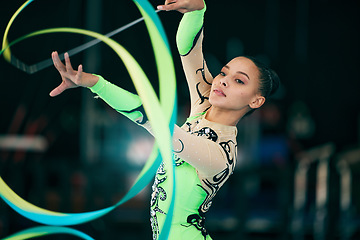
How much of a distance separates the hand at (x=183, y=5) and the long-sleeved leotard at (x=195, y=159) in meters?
0.03

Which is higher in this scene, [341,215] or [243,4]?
[243,4]

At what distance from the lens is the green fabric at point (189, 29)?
1.42m

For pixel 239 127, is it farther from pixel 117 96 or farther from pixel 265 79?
pixel 117 96

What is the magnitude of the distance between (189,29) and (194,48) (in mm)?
63

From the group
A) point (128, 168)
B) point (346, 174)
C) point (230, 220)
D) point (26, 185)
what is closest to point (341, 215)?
point (346, 174)

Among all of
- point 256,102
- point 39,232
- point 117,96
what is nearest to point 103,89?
point 117,96

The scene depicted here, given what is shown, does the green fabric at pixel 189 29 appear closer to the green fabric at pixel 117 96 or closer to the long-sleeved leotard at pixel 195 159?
the long-sleeved leotard at pixel 195 159

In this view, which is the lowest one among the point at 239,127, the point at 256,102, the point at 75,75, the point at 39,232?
the point at 239,127

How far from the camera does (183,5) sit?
4.43ft

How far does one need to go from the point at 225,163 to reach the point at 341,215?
249 centimetres

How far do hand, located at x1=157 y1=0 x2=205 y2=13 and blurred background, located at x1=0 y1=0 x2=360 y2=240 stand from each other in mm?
1194

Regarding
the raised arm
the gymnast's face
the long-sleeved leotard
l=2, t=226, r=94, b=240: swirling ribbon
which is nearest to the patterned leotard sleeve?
the long-sleeved leotard

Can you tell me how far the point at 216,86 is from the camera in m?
1.42

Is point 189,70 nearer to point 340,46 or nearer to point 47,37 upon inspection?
point 47,37
